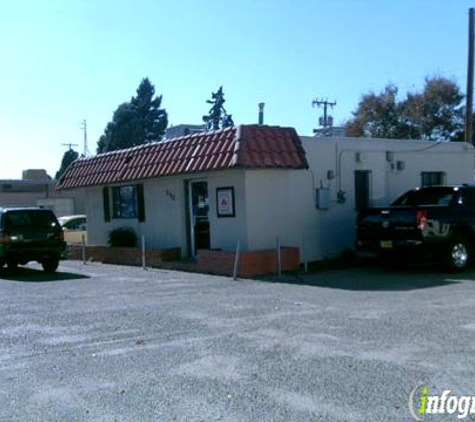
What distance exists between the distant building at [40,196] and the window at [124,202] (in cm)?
3014

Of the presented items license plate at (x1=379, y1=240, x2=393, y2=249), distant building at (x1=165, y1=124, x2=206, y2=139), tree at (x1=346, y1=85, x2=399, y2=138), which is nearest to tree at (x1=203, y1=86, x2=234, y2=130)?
tree at (x1=346, y1=85, x2=399, y2=138)

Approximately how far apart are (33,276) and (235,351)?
1027cm

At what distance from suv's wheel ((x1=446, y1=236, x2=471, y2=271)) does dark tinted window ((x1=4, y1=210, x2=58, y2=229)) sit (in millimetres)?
9880

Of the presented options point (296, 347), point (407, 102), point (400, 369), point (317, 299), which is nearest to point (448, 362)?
point (400, 369)

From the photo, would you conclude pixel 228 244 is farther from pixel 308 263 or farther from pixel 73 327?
pixel 73 327

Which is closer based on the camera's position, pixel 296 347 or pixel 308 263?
pixel 296 347

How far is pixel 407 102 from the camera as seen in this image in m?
39.7

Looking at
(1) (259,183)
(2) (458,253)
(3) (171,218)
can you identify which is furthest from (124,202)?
(2) (458,253)

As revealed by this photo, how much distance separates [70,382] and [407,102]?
36.4 m

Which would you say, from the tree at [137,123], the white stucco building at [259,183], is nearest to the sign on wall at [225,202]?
the white stucco building at [259,183]

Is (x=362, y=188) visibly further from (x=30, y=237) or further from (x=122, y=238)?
(x=30, y=237)

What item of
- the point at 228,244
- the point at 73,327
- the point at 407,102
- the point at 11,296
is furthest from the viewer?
the point at 407,102

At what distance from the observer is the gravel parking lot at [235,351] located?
548 centimetres

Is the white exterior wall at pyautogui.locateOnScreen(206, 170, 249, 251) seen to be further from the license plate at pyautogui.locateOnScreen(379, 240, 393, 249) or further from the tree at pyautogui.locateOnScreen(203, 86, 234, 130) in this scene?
the tree at pyautogui.locateOnScreen(203, 86, 234, 130)
